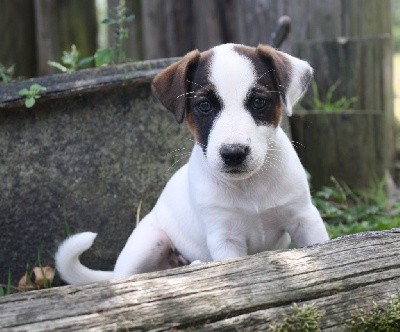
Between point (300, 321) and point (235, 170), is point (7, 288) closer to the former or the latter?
point (235, 170)

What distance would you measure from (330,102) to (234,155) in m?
2.49

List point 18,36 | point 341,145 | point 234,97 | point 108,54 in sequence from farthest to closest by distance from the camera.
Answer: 1. point 18,36
2. point 341,145
3. point 108,54
4. point 234,97

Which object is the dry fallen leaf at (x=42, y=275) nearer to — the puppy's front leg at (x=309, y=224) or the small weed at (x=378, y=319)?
the puppy's front leg at (x=309, y=224)

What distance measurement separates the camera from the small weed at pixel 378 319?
266 cm

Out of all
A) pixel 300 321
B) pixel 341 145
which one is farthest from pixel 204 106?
pixel 341 145

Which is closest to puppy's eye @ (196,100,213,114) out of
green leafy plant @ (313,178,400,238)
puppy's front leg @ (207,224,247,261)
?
puppy's front leg @ (207,224,247,261)

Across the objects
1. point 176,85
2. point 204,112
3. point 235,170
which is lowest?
point 235,170

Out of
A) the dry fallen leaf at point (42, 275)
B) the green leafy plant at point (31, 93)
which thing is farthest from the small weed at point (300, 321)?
the green leafy plant at point (31, 93)

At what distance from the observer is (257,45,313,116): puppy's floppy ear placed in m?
3.45

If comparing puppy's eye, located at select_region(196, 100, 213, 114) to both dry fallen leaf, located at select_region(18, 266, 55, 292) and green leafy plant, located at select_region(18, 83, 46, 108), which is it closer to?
green leafy plant, located at select_region(18, 83, 46, 108)

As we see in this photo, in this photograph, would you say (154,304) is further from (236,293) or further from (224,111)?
(224,111)

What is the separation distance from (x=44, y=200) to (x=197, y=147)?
103cm

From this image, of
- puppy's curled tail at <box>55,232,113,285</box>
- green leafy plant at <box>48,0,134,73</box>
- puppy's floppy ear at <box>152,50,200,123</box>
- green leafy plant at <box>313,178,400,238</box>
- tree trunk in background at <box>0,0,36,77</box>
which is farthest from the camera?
tree trunk in background at <box>0,0,36,77</box>

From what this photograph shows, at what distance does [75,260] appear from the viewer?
3.84 meters
